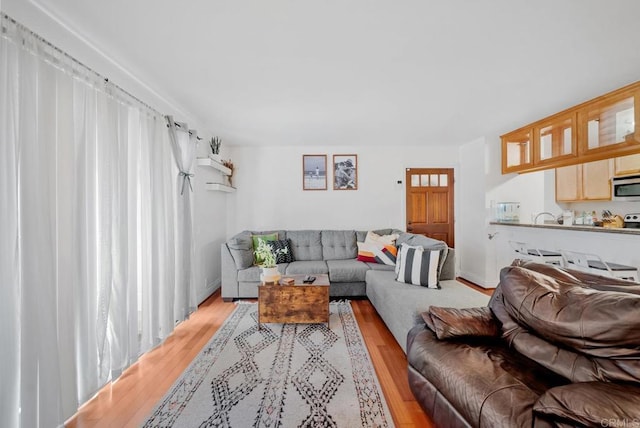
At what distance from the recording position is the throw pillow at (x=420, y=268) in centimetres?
275

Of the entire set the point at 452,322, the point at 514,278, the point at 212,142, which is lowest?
the point at 452,322

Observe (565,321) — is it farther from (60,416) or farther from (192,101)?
(192,101)

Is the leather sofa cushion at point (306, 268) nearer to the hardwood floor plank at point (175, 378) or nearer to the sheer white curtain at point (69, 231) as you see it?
the hardwood floor plank at point (175, 378)

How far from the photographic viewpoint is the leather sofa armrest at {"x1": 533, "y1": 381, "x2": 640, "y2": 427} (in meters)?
0.87

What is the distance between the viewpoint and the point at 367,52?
1.93m

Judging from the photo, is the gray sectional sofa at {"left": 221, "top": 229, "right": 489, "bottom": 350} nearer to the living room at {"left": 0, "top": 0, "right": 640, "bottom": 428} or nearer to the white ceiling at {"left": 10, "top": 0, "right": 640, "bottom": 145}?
the living room at {"left": 0, "top": 0, "right": 640, "bottom": 428}

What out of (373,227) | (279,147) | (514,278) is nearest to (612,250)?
(514,278)

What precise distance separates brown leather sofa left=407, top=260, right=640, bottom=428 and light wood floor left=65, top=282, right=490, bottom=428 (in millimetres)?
242

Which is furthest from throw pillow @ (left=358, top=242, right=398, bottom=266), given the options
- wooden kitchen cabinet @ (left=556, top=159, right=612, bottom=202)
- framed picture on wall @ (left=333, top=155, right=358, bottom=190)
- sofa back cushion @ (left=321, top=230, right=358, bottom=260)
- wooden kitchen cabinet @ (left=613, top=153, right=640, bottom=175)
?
wooden kitchen cabinet @ (left=613, top=153, right=640, bottom=175)

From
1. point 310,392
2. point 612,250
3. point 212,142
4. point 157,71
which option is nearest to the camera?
point 310,392

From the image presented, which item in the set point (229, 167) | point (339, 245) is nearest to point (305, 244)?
point (339, 245)

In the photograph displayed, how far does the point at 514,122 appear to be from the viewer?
3549 mm

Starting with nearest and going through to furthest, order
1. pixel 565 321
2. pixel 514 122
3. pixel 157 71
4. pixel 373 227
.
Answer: pixel 565 321, pixel 157 71, pixel 514 122, pixel 373 227

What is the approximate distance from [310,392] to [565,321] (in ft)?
4.98
